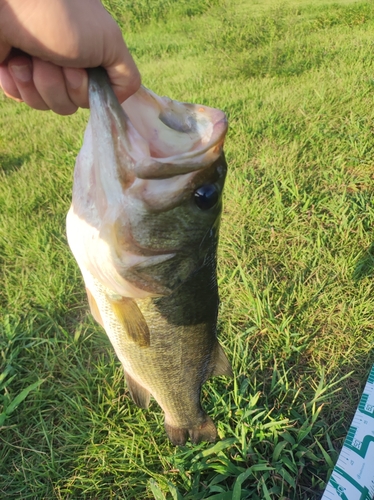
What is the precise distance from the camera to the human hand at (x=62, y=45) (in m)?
0.97

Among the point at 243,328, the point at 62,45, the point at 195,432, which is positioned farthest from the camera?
the point at 243,328

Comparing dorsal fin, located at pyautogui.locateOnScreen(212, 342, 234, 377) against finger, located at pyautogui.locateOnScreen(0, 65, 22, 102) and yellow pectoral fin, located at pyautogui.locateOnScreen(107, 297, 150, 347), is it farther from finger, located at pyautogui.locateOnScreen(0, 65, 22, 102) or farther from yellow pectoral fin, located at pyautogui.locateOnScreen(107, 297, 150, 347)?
finger, located at pyautogui.locateOnScreen(0, 65, 22, 102)

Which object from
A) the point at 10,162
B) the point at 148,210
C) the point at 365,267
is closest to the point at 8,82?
the point at 148,210

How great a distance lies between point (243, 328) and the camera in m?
2.59

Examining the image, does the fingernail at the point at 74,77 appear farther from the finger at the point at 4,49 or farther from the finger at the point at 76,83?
the finger at the point at 4,49

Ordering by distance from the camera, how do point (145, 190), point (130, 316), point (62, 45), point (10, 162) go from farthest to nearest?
point (10, 162) → point (130, 316) → point (145, 190) → point (62, 45)

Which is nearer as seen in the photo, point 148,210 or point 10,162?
point 148,210

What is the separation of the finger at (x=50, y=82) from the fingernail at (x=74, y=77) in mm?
24

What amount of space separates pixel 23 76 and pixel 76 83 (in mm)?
168

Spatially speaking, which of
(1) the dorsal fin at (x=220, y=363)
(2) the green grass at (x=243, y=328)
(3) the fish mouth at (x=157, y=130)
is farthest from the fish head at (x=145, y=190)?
(2) the green grass at (x=243, y=328)

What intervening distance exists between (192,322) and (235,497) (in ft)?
2.78

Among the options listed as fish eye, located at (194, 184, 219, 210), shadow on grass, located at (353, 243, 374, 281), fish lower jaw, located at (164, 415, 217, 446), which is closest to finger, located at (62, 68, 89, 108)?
fish eye, located at (194, 184, 219, 210)

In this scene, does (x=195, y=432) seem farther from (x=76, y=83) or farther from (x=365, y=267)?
(x=365, y=267)

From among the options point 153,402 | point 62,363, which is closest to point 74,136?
point 62,363
